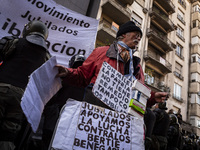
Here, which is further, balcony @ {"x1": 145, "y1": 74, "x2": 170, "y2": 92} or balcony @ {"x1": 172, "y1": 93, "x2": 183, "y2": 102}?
balcony @ {"x1": 172, "y1": 93, "x2": 183, "y2": 102}

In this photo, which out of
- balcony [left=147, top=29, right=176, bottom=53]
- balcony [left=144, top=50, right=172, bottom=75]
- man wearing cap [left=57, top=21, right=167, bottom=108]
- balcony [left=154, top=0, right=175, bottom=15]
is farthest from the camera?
balcony [left=154, top=0, right=175, bottom=15]

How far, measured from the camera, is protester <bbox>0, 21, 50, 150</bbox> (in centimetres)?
178

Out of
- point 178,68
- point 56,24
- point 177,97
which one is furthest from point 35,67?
point 178,68

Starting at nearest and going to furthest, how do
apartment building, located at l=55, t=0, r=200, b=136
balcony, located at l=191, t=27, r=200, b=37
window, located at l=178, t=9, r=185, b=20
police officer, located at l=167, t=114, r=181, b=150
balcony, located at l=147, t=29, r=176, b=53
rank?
1. police officer, located at l=167, t=114, r=181, b=150
2. apartment building, located at l=55, t=0, r=200, b=136
3. balcony, located at l=147, t=29, r=176, b=53
4. window, located at l=178, t=9, r=185, b=20
5. balcony, located at l=191, t=27, r=200, b=37

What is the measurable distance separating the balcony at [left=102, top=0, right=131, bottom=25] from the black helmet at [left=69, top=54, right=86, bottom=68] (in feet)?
38.4

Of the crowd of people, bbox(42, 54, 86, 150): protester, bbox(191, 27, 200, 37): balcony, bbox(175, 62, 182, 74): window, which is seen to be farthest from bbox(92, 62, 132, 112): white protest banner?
bbox(191, 27, 200, 37): balcony

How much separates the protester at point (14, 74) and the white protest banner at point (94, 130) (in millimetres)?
821

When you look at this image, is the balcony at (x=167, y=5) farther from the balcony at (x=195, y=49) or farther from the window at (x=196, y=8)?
the window at (x=196, y=8)

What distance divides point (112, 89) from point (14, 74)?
1.07 metres

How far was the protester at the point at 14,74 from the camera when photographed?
1.78 meters

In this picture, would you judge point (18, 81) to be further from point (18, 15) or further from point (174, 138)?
point (174, 138)

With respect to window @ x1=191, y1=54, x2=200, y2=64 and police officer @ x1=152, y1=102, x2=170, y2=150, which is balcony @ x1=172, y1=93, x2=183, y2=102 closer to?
window @ x1=191, y1=54, x2=200, y2=64

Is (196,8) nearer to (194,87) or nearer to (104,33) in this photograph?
(194,87)

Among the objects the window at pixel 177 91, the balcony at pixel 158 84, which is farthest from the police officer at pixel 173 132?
the window at pixel 177 91
